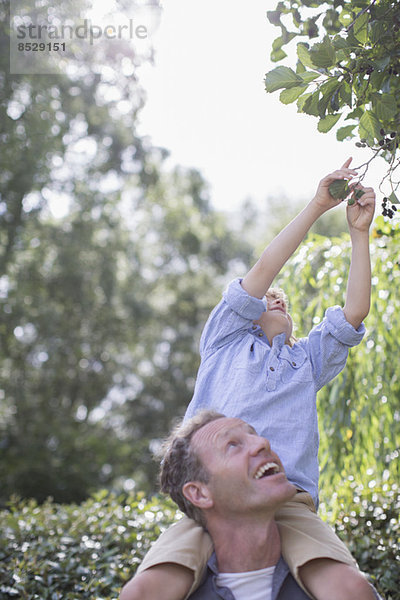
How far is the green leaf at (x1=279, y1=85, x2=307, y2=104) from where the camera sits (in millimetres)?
2184

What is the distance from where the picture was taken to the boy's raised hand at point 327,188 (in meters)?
2.23

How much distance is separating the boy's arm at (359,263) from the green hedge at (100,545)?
1664 mm

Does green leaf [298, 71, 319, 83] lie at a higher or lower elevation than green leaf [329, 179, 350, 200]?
higher

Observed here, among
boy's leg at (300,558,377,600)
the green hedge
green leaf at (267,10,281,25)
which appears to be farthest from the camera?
the green hedge

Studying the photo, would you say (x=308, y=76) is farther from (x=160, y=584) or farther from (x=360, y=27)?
(x=160, y=584)

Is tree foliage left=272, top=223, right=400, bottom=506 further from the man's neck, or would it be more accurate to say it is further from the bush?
the man's neck

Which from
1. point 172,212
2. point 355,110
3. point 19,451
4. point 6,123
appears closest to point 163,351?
point 172,212

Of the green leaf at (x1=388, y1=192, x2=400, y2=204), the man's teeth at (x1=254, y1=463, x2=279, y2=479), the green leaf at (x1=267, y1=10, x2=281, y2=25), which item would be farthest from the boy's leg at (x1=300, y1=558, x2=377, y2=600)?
the green leaf at (x1=267, y1=10, x2=281, y2=25)

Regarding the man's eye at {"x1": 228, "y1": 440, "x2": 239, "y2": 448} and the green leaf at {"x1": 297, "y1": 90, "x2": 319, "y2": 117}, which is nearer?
the man's eye at {"x1": 228, "y1": 440, "x2": 239, "y2": 448}

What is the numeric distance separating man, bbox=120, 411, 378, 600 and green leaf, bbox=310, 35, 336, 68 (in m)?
1.23

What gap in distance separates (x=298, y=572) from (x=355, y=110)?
5.25ft

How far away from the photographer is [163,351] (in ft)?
59.9

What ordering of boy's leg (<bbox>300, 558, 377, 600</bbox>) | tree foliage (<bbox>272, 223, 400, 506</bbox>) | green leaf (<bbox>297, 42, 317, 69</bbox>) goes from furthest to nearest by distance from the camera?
tree foliage (<bbox>272, 223, 400, 506</bbox>) < green leaf (<bbox>297, 42, 317, 69</bbox>) < boy's leg (<bbox>300, 558, 377, 600</bbox>)

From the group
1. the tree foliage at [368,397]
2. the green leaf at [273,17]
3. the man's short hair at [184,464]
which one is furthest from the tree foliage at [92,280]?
the man's short hair at [184,464]
